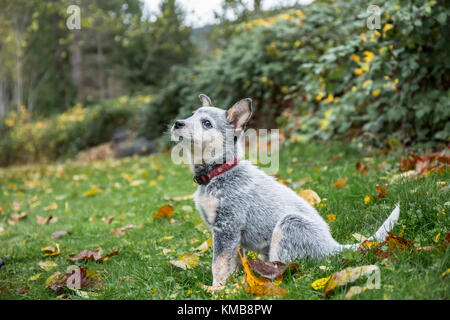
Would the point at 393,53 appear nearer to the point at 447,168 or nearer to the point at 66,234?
the point at 447,168

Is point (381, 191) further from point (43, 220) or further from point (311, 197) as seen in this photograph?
point (43, 220)

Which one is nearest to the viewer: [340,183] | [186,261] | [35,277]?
[186,261]

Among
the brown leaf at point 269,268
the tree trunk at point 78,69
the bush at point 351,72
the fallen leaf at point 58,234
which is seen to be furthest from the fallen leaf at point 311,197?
the tree trunk at point 78,69

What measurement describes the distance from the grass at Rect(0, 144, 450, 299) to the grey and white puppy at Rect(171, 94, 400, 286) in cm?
16

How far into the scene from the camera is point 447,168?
3994 millimetres

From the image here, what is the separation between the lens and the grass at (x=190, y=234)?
238 cm

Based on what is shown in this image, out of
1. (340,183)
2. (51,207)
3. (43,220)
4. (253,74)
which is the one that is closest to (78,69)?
(253,74)

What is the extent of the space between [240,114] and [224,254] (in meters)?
1.16

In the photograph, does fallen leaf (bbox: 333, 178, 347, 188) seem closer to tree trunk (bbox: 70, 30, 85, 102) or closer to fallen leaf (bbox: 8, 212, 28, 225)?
fallen leaf (bbox: 8, 212, 28, 225)

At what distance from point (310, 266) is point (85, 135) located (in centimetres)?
1675

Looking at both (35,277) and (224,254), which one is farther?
(35,277)

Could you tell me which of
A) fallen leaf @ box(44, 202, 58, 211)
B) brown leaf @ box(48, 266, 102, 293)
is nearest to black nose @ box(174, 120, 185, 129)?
brown leaf @ box(48, 266, 102, 293)

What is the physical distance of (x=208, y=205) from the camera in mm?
2984

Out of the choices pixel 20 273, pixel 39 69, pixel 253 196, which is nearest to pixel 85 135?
pixel 39 69
